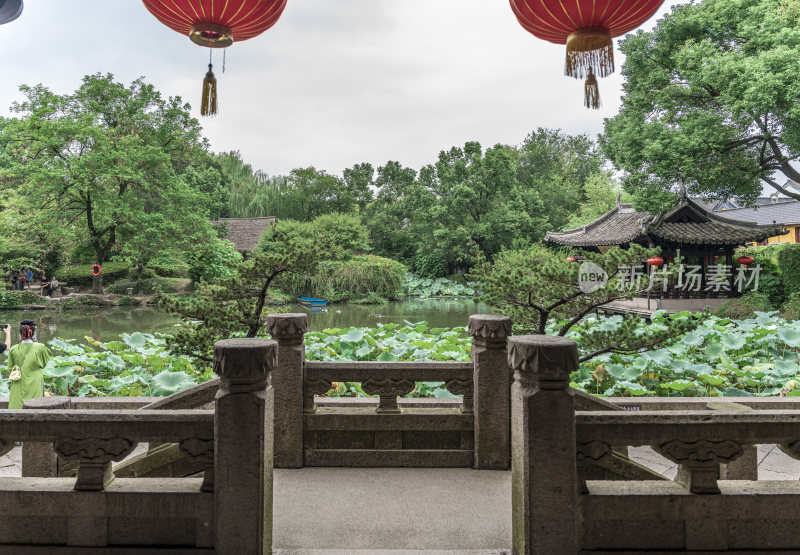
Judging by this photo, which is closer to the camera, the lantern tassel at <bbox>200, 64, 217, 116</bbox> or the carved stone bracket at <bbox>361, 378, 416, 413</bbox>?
the lantern tassel at <bbox>200, 64, 217, 116</bbox>

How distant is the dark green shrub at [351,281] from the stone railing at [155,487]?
22.0 meters

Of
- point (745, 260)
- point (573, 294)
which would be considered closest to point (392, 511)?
point (573, 294)

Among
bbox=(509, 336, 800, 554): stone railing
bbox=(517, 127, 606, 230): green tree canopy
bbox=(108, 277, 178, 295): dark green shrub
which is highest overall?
bbox=(517, 127, 606, 230): green tree canopy

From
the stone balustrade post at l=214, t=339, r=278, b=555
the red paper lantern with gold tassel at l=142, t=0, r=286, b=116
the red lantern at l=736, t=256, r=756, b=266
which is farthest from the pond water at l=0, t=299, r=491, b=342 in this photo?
the stone balustrade post at l=214, t=339, r=278, b=555

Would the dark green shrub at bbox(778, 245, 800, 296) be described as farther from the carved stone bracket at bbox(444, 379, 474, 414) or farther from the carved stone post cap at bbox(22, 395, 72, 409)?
the carved stone post cap at bbox(22, 395, 72, 409)

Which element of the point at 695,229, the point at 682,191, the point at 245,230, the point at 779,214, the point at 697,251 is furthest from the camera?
the point at 245,230

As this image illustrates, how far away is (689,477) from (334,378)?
200 cm

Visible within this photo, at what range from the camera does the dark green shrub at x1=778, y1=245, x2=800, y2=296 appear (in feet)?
46.1

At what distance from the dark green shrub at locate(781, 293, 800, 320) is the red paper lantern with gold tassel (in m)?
14.8

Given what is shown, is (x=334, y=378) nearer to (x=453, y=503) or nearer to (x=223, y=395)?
(x=453, y=503)

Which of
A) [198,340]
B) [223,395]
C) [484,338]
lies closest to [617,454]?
[484,338]

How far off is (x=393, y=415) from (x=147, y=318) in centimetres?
1577

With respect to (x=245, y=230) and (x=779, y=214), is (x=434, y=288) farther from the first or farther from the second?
(x=779, y=214)

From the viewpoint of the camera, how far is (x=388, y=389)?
3.12 metres
